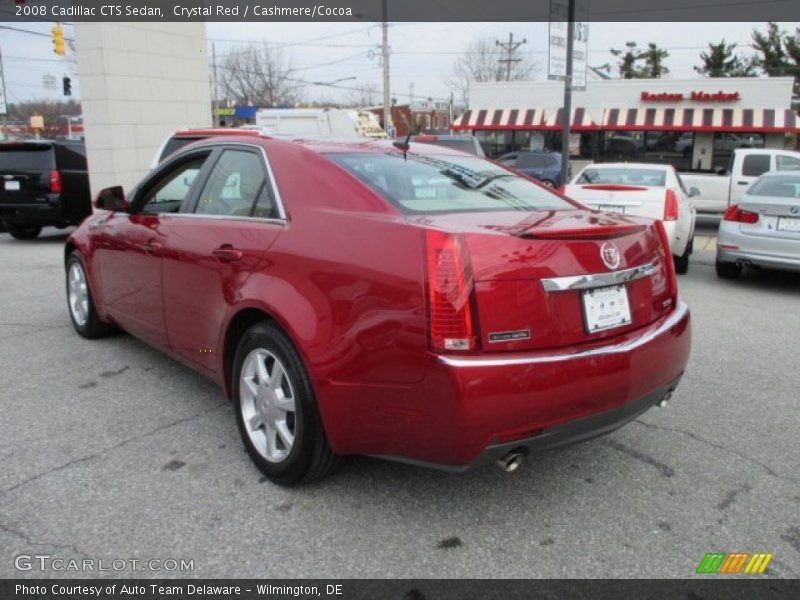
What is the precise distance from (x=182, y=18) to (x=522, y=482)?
14.5m

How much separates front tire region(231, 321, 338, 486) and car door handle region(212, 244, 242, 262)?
0.38 meters

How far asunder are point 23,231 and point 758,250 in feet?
39.6

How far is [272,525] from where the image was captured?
9.14ft

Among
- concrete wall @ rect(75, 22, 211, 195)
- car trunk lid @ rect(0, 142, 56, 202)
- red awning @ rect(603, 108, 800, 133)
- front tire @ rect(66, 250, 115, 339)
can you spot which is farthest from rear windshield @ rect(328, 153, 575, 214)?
red awning @ rect(603, 108, 800, 133)

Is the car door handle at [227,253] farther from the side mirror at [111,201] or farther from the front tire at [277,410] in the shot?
the side mirror at [111,201]

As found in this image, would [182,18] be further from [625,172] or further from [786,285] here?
[786,285]

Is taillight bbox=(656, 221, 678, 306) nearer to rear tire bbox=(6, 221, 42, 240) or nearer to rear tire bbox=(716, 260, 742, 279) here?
rear tire bbox=(716, 260, 742, 279)

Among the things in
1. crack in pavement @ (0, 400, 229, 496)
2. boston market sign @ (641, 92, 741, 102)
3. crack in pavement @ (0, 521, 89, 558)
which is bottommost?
crack in pavement @ (0, 521, 89, 558)

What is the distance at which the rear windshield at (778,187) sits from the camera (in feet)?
26.8

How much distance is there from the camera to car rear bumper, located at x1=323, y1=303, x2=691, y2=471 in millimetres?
2396

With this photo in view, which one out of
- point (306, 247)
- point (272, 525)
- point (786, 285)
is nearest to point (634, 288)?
point (306, 247)

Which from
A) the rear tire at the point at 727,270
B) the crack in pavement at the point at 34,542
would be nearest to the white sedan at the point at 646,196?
the rear tire at the point at 727,270

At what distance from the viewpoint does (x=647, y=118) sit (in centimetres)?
2648

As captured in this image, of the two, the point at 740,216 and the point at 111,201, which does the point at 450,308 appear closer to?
the point at 111,201
